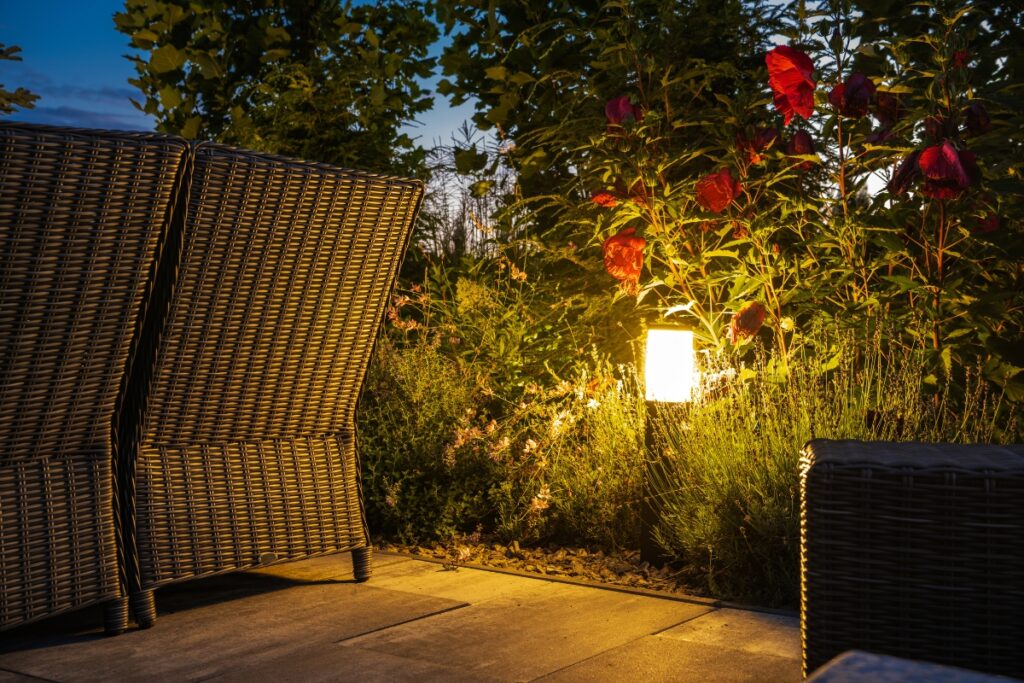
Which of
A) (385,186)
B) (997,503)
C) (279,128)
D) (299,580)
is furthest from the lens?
(279,128)

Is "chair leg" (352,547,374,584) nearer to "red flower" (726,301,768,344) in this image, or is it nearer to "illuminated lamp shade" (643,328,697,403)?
"illuminated lamp shade" (643,328,697,403)

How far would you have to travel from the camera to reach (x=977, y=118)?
3166 millimetres

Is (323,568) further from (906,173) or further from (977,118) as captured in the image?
(977,118)

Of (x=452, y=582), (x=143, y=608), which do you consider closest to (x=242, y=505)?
(x=143, y=608)

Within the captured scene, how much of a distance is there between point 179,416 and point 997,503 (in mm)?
1933

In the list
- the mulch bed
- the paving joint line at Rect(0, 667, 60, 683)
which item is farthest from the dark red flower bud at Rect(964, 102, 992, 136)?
the paving joint line at Rect(0, 667, 60, 683)

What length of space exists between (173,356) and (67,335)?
1.00 feet

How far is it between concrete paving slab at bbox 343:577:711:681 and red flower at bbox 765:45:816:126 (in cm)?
162

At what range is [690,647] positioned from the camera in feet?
8.39

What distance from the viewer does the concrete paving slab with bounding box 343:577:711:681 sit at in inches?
96.7

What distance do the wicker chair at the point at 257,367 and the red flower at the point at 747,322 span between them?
3.72ft

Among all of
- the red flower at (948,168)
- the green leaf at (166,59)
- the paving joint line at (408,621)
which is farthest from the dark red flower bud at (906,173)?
the green leaf at (166,59)

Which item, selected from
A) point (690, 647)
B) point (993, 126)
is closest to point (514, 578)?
point (690, 647)

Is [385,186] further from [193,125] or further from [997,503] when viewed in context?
[193,125]
